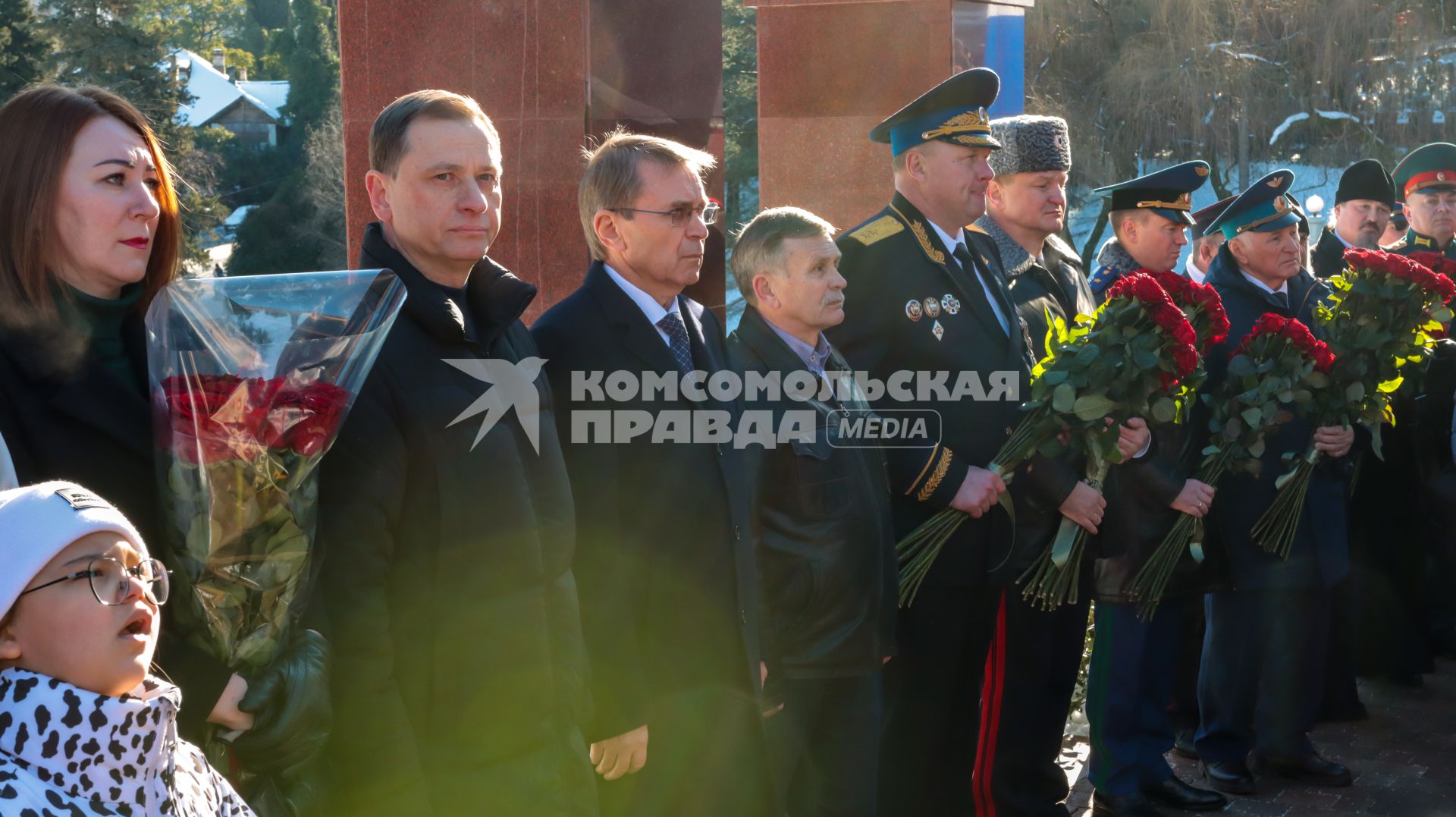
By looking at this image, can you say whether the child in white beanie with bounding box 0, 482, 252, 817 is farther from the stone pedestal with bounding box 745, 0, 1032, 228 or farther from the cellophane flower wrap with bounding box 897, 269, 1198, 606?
the stone pedestal with bounding box 745, 0, 1032, 228

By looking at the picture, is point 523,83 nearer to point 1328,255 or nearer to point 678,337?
point 678,337

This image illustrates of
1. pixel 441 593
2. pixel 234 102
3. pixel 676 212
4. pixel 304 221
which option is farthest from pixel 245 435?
pixel 234 102

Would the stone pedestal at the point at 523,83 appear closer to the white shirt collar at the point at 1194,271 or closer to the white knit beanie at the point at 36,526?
the white shirt collar at the point at 1194,271

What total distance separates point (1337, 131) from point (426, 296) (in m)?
25.5

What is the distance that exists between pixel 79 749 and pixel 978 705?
3.03 m

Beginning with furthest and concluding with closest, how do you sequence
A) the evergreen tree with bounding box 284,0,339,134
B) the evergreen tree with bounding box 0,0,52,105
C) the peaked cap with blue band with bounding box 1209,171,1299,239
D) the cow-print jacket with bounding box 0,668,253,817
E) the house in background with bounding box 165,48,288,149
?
the house in background with bounding box 165,48,288,149 < the evergreen tree with bounding box 284,0,339,134 < the evergreen tree with bounding box 0,0,52,105 < the peaked cap with blue band with bounding box 1209,171,1299,239 < the cow-print jacket with bounding box 0,668,253,817

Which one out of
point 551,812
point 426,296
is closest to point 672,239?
point 426,296

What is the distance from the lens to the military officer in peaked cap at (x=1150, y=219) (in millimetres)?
5199

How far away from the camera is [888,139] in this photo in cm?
→ 484

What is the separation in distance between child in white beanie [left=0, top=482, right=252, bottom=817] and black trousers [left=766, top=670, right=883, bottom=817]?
1999mm

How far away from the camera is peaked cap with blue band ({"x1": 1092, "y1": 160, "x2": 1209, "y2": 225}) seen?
5188 mm

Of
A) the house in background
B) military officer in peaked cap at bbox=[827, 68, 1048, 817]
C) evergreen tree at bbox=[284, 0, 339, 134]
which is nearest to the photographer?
military officer in peaked cap at bbox=[827, 68, 1048, 817]

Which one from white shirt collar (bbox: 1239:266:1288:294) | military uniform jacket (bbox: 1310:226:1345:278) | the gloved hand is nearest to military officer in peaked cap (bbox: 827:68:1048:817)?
white shirt collar (bbox: 1239:266:1288:294)

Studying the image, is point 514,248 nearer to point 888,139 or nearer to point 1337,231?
point 888,139
